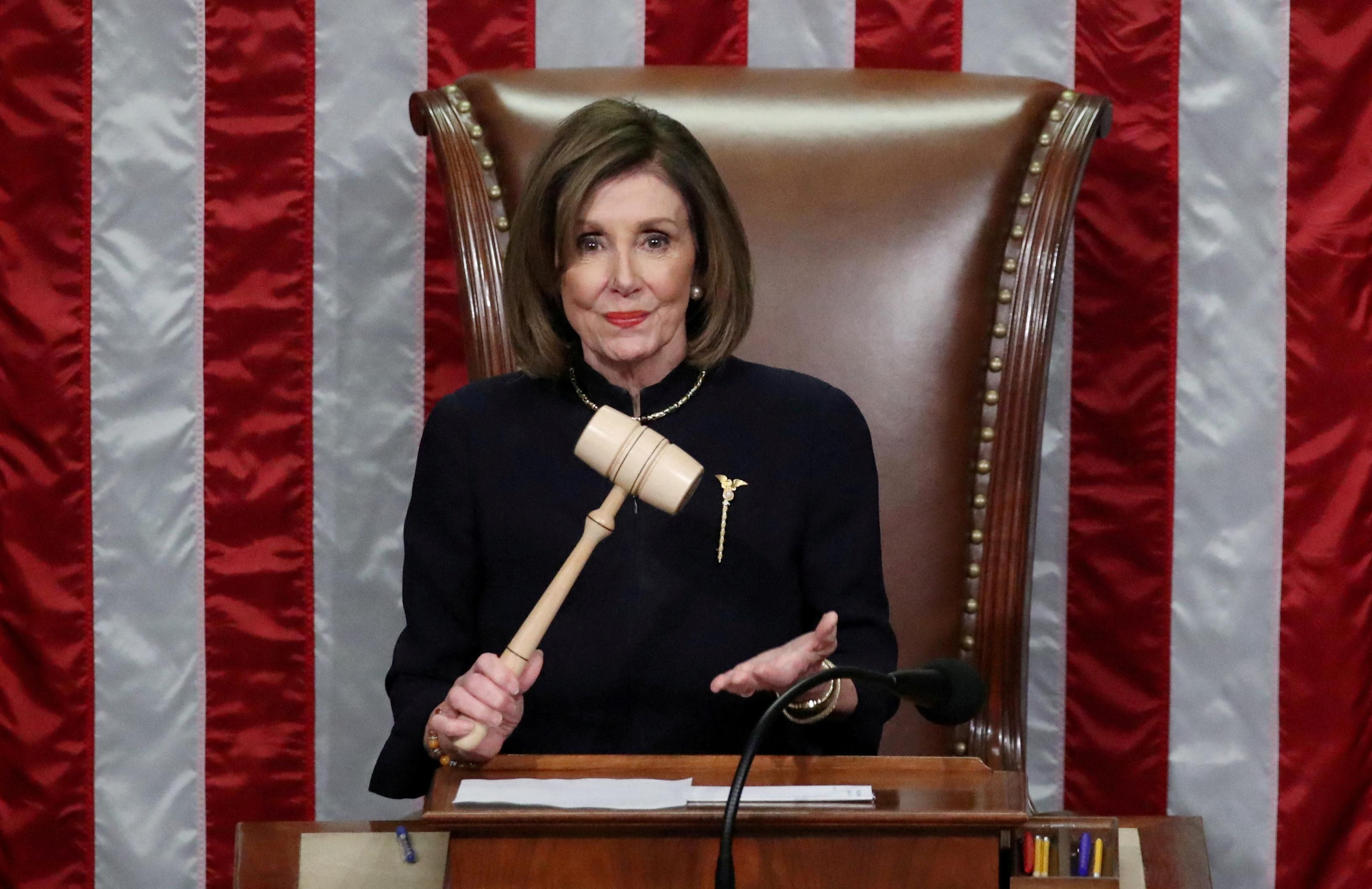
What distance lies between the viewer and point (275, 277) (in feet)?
7.97

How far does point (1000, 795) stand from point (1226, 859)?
1420 mm

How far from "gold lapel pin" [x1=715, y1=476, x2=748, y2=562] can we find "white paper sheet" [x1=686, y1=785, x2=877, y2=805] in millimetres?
570

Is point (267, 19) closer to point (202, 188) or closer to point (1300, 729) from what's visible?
point (202, 188)

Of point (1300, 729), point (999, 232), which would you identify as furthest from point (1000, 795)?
point (1300, 729)

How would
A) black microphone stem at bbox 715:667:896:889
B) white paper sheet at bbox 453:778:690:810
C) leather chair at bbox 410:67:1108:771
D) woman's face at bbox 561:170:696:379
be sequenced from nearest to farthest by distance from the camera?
1. black microphone stem at bbox 715:667:896:889
2. white paper sheet at bbox 453:778:690:810
3. woman's face at bbox 561:170:696:379
4. leather chair at bbox 410:67:1108:771

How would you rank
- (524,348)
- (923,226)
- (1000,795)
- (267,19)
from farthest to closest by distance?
(267,19)
(923,226)
(524,348)
(1000,795)

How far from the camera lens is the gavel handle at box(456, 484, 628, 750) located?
4.57 feet

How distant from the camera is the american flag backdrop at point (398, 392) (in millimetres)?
2385

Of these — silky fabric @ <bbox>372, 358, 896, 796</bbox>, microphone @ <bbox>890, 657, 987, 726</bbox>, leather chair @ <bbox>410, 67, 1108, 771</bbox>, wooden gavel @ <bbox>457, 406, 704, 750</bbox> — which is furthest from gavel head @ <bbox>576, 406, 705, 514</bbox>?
leather chair @ <bbox>410, 67, 1108, 771</bbox>

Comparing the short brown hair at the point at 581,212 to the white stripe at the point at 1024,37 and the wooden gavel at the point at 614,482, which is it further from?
the white stripe at the point at 1024,37

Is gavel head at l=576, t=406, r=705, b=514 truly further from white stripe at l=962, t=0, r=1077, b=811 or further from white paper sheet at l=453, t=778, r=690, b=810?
white stripe at l=962, t=0, r=1077, b=811

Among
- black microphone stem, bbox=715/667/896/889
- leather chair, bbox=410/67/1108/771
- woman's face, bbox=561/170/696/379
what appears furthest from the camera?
leather chair, bbox=410/67/1108/771

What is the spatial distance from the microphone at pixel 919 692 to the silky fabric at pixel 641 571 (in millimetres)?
431

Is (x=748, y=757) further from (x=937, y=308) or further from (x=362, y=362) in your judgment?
(x=362, y=362)
